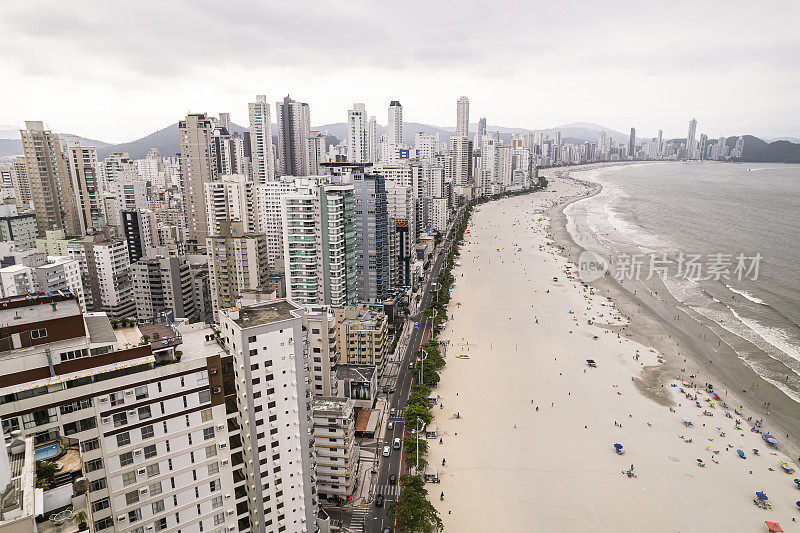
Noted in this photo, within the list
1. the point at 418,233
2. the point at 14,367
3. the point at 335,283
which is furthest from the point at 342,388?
the point at 418,233

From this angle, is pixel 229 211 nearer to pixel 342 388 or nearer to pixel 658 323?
pixel 342 388

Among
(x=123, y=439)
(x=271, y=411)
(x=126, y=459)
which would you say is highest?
(x=123, y=439)

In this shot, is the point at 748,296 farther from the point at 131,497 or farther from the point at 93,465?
the point at 93,465

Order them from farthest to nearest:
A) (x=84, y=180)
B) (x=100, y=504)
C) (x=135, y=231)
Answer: (x=84, y=180)
(x=135, y=231)
(x=100, y=504)

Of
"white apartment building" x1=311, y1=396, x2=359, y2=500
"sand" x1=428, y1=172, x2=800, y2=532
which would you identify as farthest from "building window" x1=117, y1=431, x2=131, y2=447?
"sand" x1=428, y1=172, x2=800, y2=532

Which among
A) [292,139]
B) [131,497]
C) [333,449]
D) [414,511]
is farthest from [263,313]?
[292,139]

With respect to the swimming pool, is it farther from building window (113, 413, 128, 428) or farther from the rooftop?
the rooftop
